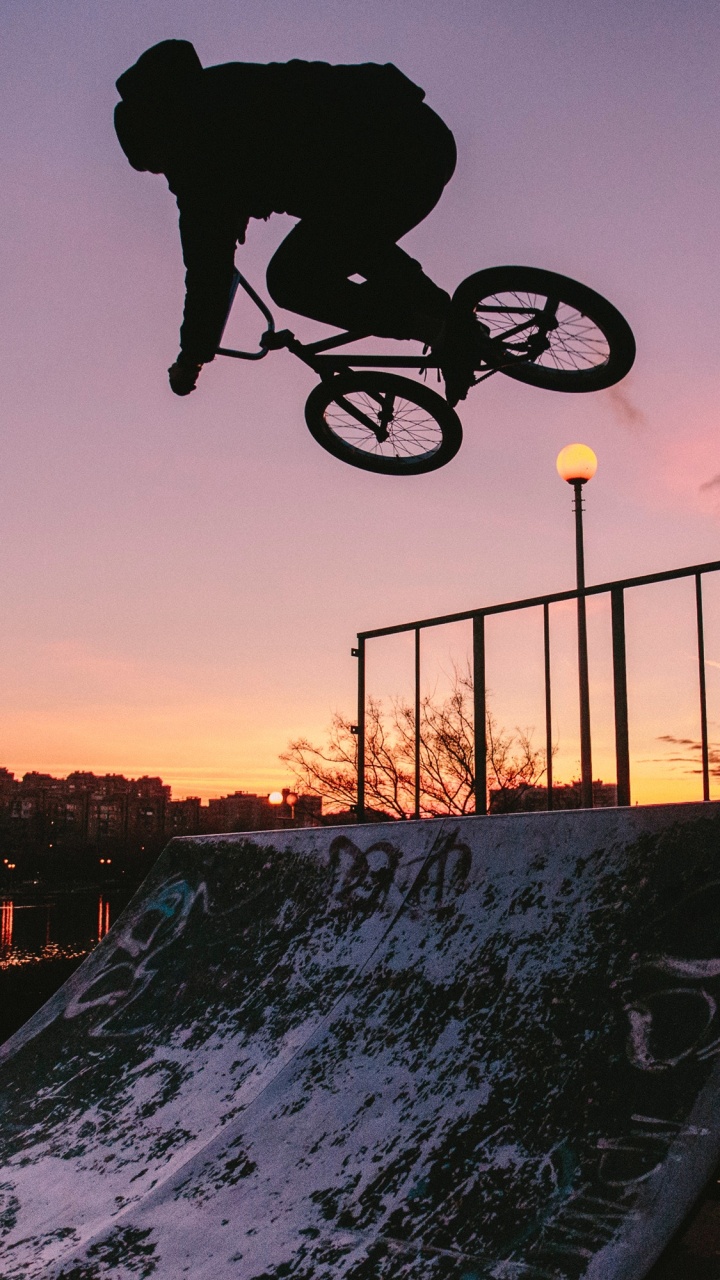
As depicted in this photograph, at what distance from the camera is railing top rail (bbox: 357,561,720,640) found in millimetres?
4741

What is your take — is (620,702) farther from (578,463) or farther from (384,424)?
(578,463)

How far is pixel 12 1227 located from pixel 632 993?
226 cm

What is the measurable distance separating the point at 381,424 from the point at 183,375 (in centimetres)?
125

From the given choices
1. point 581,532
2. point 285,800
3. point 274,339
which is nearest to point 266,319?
point 274,339

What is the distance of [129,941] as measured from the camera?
497 cm

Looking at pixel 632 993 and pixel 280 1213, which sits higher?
pixel 632 993

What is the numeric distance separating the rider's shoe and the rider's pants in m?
0.06

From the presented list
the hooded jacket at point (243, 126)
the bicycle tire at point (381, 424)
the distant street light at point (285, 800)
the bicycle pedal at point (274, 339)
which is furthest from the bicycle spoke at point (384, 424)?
the distant street light at point (285, 800)

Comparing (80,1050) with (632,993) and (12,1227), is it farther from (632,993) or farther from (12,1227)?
(632,993)

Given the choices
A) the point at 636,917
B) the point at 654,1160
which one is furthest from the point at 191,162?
the point at 654,1160

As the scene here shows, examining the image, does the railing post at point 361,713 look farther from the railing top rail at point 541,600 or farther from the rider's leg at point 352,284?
the rider's leg at point 352,284

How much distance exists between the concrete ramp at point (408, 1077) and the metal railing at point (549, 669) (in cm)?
139

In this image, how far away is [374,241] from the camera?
3.21m

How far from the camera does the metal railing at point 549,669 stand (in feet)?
15.3
